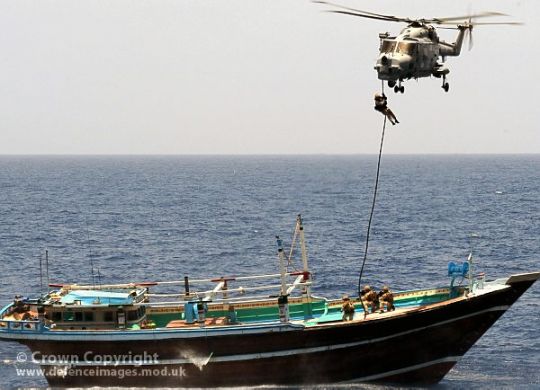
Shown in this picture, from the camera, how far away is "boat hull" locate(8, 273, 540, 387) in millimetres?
27016

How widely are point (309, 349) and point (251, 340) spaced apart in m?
2.16

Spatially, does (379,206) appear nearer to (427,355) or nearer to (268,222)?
(268,222)

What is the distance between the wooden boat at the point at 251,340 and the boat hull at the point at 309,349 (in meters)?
0.04

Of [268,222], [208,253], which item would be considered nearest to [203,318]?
[208,253]

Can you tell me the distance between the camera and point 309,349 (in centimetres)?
2716

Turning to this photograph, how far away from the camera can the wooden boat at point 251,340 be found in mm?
26984

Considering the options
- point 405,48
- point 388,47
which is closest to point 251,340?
point 388,47

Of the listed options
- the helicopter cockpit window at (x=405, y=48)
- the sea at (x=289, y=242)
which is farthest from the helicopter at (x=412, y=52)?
the sea at (x=289, y=242)

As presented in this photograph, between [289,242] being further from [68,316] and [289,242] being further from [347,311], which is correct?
[68,316]

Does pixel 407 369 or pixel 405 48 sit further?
pixel 407 369

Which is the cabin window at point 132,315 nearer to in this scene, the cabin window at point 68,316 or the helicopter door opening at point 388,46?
the cabin window at point 68,316

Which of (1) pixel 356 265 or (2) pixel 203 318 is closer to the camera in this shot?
(2) pixel 203 318

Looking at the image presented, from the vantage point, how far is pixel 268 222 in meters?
84.4

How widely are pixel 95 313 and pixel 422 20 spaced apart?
16466mm
